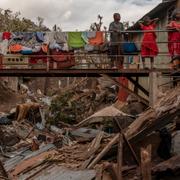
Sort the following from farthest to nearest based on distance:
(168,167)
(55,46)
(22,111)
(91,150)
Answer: (22,111), (55,46), (91,150), (168,167)

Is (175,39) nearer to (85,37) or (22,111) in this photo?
(85,37)

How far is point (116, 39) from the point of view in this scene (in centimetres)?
1520

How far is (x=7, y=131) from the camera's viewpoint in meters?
21.0

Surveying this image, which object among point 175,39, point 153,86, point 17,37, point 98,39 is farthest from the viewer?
point 17,37

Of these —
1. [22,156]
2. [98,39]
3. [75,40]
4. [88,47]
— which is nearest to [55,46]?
[75,40]

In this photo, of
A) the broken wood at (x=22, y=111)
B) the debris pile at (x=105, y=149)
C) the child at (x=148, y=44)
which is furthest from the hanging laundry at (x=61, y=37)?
the broken wood at (x=22, y=111)

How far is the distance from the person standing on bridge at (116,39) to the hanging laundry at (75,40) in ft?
3.94

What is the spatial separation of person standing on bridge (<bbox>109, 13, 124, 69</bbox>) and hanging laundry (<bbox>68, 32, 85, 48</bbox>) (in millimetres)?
1202

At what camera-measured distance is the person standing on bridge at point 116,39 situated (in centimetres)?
1494

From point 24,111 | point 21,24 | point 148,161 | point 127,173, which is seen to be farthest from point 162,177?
point 21,24

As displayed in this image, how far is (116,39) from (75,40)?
170 centimetres

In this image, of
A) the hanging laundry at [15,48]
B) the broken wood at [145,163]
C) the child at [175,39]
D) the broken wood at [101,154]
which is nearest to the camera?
the broken wood at [145,163]

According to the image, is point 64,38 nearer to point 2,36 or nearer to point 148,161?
point 2,36

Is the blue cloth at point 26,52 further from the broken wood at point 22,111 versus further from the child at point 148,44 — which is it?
the broken wood at point 22,111
